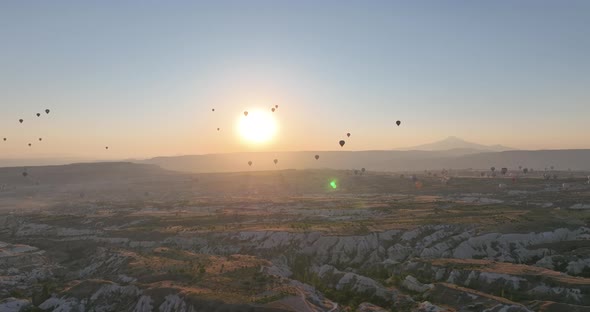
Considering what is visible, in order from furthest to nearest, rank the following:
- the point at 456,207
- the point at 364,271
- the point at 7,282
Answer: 1. the point at 456,207
2. the point at 364,271
3. the point at 7,282

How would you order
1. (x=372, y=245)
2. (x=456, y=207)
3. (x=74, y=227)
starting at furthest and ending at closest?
(x=456, y=207)
(x=74, y=227)
(x=372, y=245)

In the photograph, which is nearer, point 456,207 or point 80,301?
point 80,301

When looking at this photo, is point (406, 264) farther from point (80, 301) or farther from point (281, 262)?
point (80, 301)

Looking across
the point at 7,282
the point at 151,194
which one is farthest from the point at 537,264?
the point at 151,194

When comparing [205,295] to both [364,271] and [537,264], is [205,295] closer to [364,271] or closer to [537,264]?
[364,271]

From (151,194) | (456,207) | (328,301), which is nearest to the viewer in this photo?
(328,301)

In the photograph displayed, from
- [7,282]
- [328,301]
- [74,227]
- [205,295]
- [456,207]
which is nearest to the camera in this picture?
[205,295]

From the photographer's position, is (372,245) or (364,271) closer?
(364,271)

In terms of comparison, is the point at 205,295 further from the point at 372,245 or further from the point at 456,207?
the point at 456,207

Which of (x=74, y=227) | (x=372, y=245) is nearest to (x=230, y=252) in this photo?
(x=372, y=245)
